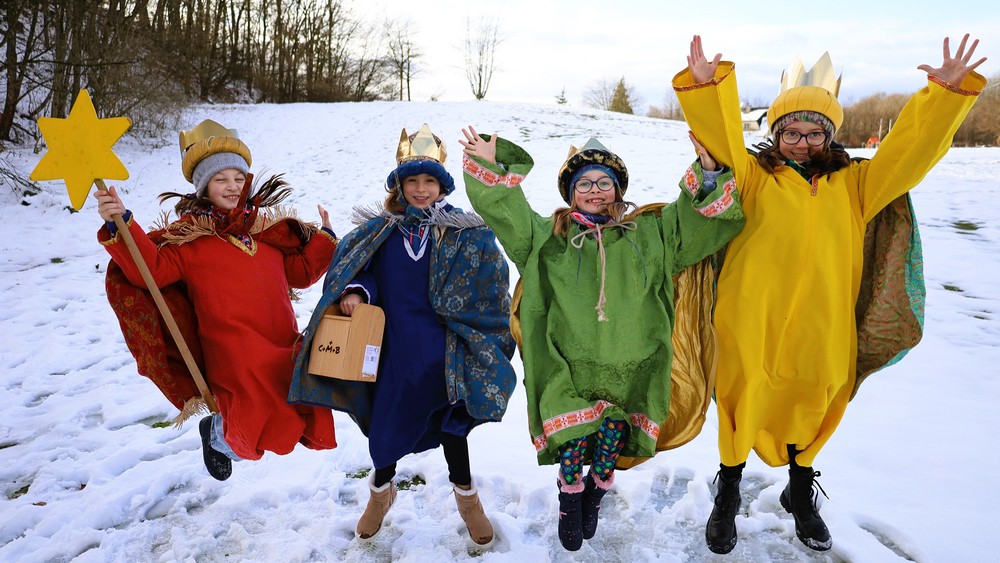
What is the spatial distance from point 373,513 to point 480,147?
1.73 meters

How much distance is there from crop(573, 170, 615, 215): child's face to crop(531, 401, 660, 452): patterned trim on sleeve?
2.73 ft

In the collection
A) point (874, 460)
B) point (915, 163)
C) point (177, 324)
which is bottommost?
point (874, 460)

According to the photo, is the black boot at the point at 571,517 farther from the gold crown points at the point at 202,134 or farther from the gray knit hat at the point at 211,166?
the gold crown points at the point at 202,134

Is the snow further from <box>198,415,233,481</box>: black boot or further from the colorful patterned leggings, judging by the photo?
the colorful patterned leggings

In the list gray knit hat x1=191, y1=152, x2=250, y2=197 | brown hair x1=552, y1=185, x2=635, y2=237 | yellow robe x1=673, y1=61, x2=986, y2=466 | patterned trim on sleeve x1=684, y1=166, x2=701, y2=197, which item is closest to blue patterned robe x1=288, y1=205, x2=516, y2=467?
brown hair x1=552, y1=185, x2=635, y2=237

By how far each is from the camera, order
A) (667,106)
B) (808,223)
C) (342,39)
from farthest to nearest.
A: (667,106) < (342,39) < (808,223)

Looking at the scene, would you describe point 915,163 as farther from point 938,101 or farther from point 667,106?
point 667,106

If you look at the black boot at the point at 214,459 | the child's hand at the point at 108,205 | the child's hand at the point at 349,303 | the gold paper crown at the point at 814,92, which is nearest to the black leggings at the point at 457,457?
the child's hand at the point at 349,303

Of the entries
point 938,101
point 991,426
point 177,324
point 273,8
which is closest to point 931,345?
point 991,426

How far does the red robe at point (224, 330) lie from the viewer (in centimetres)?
269

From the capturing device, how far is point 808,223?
2.42m

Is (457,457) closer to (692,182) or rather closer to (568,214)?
(568,214)

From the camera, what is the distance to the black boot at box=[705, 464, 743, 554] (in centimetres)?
259

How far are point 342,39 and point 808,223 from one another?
2897cm
